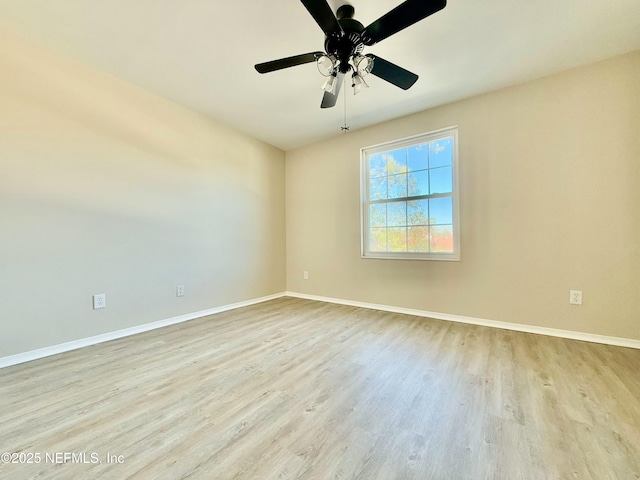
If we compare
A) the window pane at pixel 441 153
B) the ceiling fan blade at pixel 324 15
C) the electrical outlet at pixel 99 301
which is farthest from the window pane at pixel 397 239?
the electrical outlet at pixel 99 301

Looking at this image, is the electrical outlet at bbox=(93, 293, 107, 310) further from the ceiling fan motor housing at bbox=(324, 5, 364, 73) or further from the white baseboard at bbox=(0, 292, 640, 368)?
the ceiling fan motor housing at bbox=(324, 5, 364, 73)

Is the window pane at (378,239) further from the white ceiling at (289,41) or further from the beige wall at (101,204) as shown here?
the beige wall at (101,204)

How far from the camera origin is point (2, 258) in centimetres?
190

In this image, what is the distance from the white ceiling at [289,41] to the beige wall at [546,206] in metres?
0.27

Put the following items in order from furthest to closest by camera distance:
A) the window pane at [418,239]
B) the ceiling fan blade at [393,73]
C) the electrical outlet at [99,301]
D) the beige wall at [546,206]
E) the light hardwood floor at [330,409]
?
the window pane at [418,239] < the electrical outlet at [99,301] < the beige wall at [546,206] < the ceiling fan blade at [393,73] < the light hardwood floor at [330,409]

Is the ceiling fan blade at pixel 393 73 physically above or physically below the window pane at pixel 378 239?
above

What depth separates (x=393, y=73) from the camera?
186 centimetres

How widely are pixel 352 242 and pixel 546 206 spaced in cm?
215

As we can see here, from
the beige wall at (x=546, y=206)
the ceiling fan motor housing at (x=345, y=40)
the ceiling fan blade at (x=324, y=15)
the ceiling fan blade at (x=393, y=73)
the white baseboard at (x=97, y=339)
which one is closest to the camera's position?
the ceiling fan blade at (x=324, y=15)

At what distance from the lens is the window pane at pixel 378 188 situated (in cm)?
352

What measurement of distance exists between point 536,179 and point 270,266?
3486 millimetres

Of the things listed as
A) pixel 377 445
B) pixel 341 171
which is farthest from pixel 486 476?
pixel 341 171

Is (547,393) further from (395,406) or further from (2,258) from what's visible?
(2,258)

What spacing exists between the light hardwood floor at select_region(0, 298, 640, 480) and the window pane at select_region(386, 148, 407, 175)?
2.12 m
